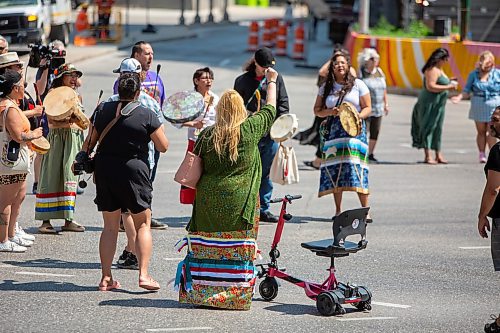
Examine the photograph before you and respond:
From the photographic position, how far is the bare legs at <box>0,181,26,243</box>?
1041 cm

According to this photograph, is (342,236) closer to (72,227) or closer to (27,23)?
(72,227)

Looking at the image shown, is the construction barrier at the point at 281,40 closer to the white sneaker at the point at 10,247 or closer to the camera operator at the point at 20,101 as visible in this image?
the camera operator at the point at 20,101

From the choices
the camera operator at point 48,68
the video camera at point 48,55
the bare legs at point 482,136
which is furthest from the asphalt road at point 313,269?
the video camera at point 48,55

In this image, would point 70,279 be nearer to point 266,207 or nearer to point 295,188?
point 266,207

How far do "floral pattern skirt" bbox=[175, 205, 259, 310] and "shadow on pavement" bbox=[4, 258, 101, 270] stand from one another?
1646mm

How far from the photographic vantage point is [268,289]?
912cm

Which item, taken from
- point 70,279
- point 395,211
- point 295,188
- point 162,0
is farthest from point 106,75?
point 162,0

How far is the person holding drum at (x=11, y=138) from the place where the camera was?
10.2 m

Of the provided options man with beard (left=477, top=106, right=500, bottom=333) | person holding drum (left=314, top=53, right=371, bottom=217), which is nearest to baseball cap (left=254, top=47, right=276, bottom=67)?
person holding drum (left=314, top=53, right=371, bottom=217)

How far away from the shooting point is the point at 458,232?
12633 millimetres

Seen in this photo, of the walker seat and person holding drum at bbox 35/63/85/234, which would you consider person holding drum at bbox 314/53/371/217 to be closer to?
person holding drum at bbox 35/63/85/234

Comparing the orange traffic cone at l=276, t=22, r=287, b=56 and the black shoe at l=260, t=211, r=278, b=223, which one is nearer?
the black shoe at l=260, t=211, r=278, b=223

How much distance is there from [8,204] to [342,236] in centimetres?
344

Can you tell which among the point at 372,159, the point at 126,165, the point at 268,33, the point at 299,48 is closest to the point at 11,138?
the point at 126,165
